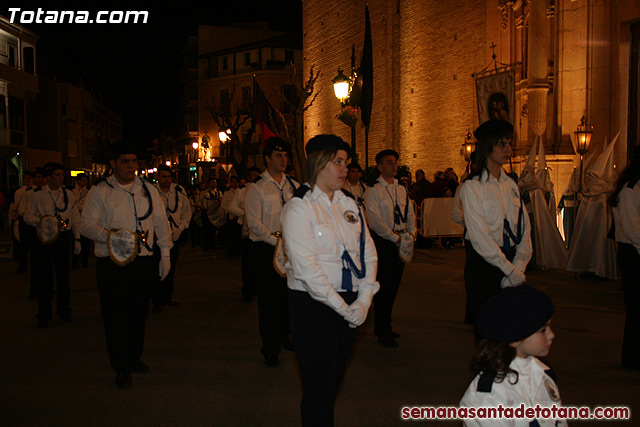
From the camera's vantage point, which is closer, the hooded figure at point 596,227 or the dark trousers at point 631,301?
the dark trousers at point 631,301

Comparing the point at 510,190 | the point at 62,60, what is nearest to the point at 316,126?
the point at 62,60

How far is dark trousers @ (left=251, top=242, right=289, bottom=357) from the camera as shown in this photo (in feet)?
20.3

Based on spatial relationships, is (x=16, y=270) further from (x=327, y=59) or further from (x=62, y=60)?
(x=62, y=60)

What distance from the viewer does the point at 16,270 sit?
1400 centimetres

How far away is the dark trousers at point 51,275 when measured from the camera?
7.98 metres

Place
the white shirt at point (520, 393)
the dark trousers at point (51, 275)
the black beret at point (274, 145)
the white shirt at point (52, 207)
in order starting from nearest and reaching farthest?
1. the white shirt at point (520, 393)
2. the black beret at point (274, 145)
3. the dark trousers at point (51, 275)
4. the white shirt at point (52, 207)

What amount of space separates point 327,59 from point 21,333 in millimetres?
37122

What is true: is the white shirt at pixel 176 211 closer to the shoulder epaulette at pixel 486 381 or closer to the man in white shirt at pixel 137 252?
the man in white shirt at pixel 137 252

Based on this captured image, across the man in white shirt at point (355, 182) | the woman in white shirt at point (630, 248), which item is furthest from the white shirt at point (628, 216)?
the man in white shirt at point (355, 182)

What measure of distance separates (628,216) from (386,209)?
2536mm

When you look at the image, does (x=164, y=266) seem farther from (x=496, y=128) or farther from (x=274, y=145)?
(x=496, y=128)

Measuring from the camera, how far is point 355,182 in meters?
11.2

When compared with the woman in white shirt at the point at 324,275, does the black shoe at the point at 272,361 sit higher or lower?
lower

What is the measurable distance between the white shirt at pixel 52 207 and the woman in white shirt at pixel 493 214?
6.32 m
